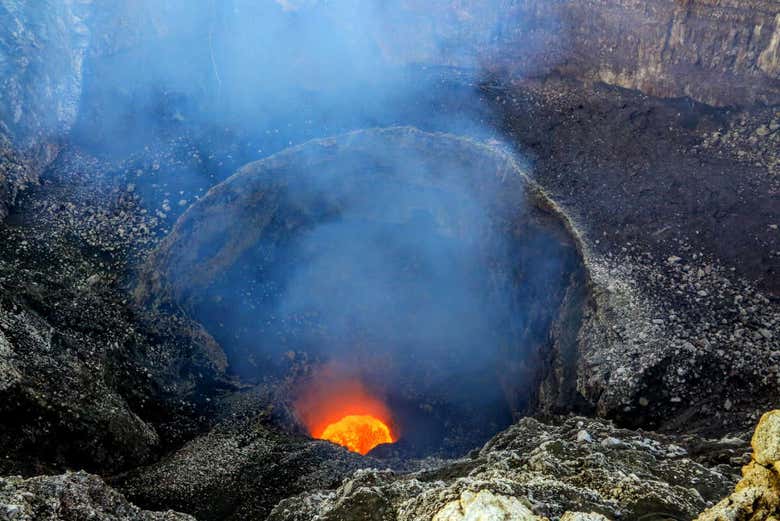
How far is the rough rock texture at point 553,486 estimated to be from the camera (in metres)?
6.10

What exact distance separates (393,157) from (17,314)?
9.36 m

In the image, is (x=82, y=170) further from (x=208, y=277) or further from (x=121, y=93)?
(x=208, y=277)

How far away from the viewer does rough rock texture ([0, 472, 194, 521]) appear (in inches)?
245

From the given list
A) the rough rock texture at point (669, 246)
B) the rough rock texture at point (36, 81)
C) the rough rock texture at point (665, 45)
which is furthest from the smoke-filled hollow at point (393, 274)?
the rough rock texture at point (36, 81)

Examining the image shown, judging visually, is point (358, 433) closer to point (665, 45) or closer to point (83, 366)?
point (83, 366)

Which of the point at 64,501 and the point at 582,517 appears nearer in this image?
the point at 582,517

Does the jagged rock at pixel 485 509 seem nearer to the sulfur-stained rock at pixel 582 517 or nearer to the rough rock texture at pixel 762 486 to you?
the sulfur-stained rock at pixel 582 517

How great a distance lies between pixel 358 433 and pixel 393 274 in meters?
5.13

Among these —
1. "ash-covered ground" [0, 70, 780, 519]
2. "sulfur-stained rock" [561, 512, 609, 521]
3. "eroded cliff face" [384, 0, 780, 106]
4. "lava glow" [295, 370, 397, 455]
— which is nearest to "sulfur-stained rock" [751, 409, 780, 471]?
"sulfur-stained rock" [561, 512, 609, 521]

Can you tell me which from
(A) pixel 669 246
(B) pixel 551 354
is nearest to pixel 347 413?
(B) pixel 551 354

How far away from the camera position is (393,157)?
1630 centimetres

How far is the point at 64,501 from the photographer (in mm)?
6793

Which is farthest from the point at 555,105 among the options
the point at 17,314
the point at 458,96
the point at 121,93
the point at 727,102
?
the point at 17,314

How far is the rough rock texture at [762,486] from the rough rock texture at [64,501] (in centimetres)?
624
